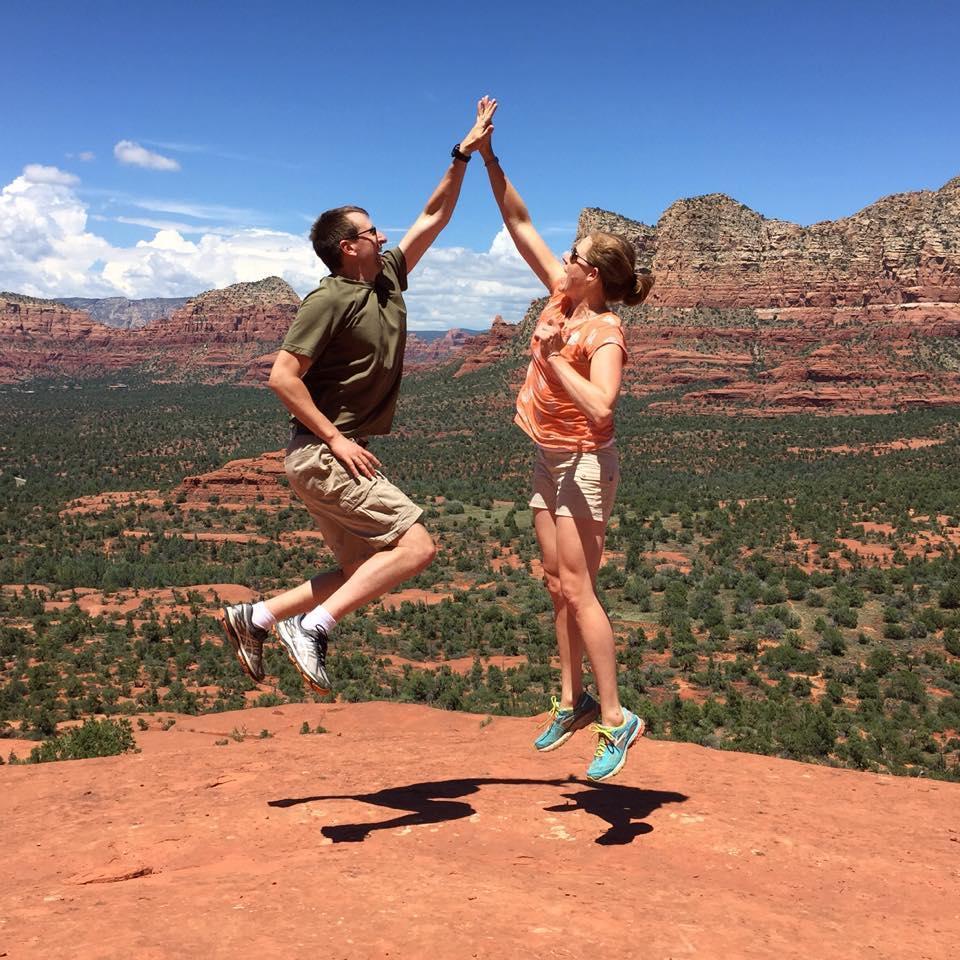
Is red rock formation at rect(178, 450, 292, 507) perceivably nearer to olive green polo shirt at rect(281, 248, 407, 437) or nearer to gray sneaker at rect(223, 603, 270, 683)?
gray sneaker at rect(223, 603, 270, 683)

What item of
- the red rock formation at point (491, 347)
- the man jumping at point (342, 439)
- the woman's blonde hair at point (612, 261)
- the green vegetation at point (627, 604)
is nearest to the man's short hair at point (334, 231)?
the man jumping at point (342, 439)

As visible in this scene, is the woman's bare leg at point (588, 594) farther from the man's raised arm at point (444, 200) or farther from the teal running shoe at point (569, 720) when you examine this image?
the man's raised arm at point (444, 200)

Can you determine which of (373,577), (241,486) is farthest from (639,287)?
(241,486)

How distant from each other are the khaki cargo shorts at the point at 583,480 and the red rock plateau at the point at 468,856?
1.64 meters

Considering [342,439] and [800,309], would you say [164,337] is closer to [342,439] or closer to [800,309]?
[800,309]

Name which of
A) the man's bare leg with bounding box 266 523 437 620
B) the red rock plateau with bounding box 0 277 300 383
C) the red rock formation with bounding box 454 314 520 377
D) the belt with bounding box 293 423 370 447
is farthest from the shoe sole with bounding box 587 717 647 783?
the red rock plateau with bounding box 0 277 300 383

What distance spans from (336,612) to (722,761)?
366 centimetres

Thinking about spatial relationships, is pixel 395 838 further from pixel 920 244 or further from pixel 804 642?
pixel 920 244

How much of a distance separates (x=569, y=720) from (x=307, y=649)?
1.52 m

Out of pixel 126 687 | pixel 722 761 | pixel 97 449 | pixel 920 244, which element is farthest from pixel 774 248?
pixel 722 761

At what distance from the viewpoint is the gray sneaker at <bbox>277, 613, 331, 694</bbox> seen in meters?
3.98

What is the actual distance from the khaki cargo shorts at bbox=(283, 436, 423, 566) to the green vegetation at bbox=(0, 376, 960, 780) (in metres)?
10.4

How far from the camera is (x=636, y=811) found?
508cm

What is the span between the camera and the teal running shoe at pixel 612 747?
175 inches
